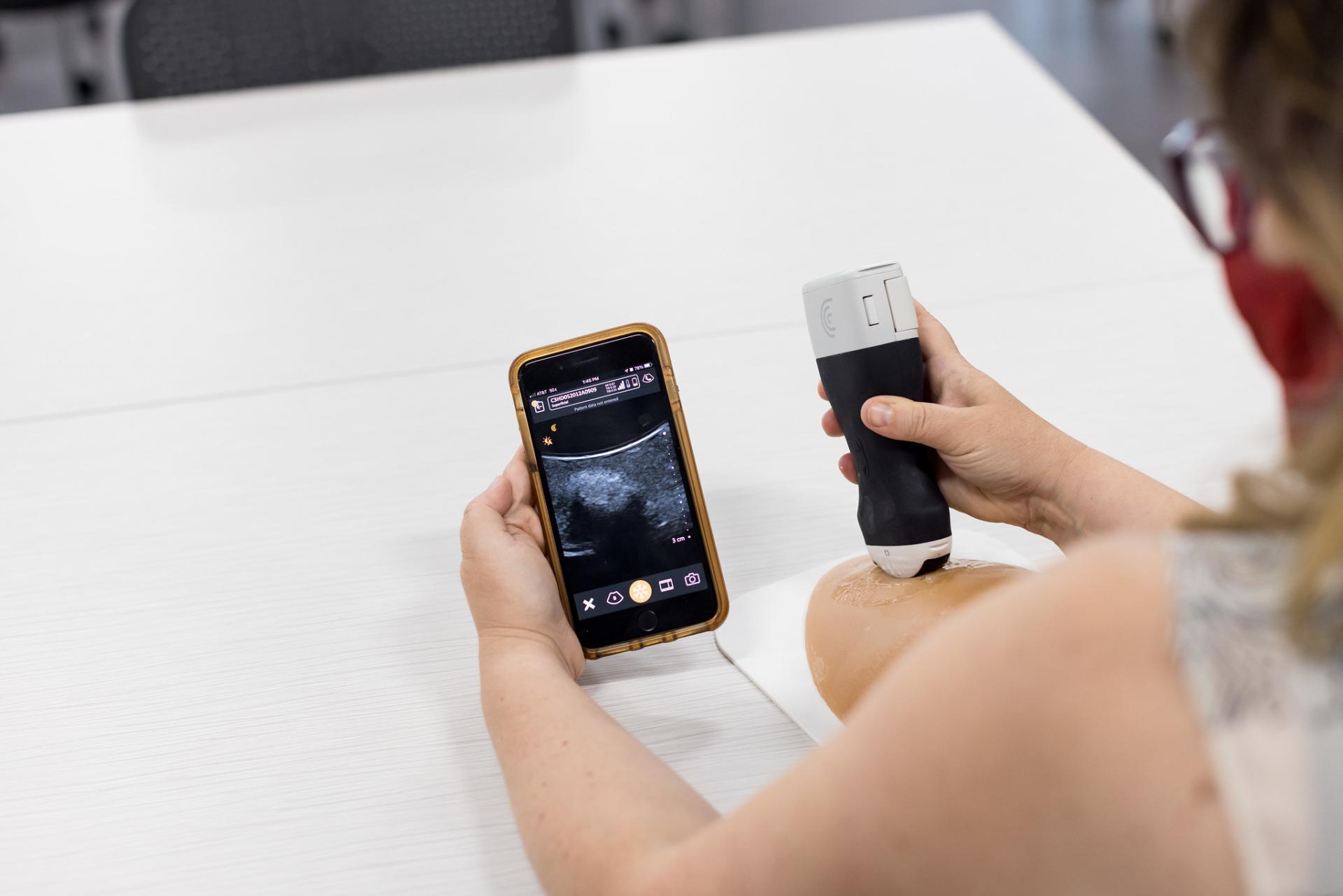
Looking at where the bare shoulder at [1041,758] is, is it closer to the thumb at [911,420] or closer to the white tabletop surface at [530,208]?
the thumb at [911,420]

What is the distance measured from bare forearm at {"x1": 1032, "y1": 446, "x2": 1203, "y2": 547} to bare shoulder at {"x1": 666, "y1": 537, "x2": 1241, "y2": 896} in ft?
1.15

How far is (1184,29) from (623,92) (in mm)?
1102

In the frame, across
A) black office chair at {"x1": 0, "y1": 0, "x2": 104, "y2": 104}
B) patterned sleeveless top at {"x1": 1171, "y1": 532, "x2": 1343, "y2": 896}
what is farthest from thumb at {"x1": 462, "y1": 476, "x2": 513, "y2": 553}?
black office chair at {"x1": 0, "y1": 0, "x2": 104, "y2": 104}

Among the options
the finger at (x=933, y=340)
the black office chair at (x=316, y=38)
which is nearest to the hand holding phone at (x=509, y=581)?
the finger at (x=933, y=340)

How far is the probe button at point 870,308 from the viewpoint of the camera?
0.74 metres

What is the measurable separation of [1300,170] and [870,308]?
1.27 feet

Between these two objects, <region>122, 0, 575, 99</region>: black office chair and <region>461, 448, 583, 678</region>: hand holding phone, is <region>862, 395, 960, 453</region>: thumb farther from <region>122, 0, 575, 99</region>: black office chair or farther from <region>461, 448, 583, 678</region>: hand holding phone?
<region>122, 0, 575, 99</region>: black office chair

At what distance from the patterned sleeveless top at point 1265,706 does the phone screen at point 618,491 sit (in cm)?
40

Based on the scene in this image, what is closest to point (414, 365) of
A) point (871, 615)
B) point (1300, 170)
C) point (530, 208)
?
point (530, 208)

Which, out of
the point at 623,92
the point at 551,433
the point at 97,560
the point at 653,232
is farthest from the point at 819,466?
the point at 623,92

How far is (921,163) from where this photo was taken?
127cm

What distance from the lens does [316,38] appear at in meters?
1.60

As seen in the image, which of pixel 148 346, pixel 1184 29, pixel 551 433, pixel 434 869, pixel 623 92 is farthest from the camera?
pixel 623 92

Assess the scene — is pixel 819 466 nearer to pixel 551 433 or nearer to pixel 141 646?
pixel 551 433
